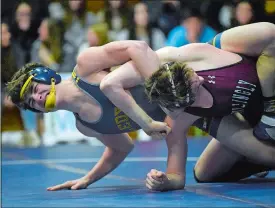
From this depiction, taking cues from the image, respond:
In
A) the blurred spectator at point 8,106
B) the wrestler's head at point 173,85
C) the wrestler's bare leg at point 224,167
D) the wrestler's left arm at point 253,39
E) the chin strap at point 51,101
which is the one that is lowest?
the blurred spectator at point 8,106

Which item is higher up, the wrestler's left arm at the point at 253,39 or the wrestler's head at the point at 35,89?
the wrestler's left arm at the point at 253,39

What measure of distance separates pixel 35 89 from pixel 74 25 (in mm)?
4162

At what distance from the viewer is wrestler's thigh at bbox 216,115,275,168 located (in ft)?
12.2

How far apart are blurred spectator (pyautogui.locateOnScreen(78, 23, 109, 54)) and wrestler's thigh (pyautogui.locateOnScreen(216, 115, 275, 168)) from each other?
3.51m

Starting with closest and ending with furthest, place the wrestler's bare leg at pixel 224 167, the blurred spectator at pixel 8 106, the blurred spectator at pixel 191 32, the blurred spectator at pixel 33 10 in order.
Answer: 1. the wrestler's bare leg at pixel 224 167
2. the blurred spectator at pixel 191 32
3. the blurred spectator at pixel 8 106
4. the blurred spectator at pixel 33 10

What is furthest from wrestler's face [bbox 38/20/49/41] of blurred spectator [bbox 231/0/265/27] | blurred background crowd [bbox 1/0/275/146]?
blurred spectator [bbox 231/0/265/27]

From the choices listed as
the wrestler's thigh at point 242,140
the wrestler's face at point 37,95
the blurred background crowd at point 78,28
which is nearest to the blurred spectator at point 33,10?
the blurred background crowd at point 78,28

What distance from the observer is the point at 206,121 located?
3805mm

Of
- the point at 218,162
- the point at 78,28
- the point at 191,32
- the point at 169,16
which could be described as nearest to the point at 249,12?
the point at 191,32

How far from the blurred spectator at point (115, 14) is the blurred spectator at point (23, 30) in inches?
29.9

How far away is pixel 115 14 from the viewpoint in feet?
25.1

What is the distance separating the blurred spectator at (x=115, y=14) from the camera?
297 inches

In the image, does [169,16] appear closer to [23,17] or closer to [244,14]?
[244,14]

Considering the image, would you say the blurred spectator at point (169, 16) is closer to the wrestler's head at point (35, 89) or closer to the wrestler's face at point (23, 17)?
the wrestler's face at point (23, 17)
